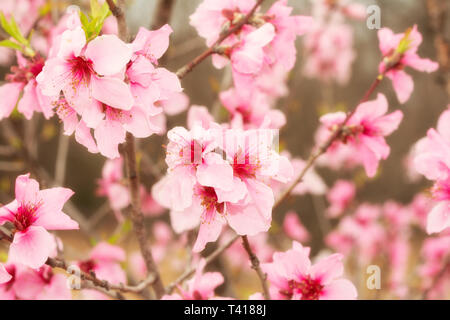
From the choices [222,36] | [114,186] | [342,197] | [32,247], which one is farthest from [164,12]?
[342,197]

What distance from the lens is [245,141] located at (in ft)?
2.38

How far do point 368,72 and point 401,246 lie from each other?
11.5 feet

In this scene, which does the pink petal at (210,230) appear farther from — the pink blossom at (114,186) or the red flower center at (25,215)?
the pink blossom at (114,186)

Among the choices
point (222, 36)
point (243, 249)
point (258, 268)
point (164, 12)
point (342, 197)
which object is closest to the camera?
point (258, 268)

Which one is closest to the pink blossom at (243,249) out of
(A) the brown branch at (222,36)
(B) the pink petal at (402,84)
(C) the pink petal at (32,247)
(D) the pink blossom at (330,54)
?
(D) the pink blossom at (330,54)

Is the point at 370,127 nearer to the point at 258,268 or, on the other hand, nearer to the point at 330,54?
the point at 258,268

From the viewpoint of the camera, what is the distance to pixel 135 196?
933 mm

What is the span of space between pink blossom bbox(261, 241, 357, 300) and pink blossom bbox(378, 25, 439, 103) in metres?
0.42

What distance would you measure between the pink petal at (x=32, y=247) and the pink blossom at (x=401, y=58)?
30.0 inches

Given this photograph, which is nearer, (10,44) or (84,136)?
(84,136)

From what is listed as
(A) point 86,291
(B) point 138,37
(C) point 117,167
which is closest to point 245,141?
(B) point 138,37

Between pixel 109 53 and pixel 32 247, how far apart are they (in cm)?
32
